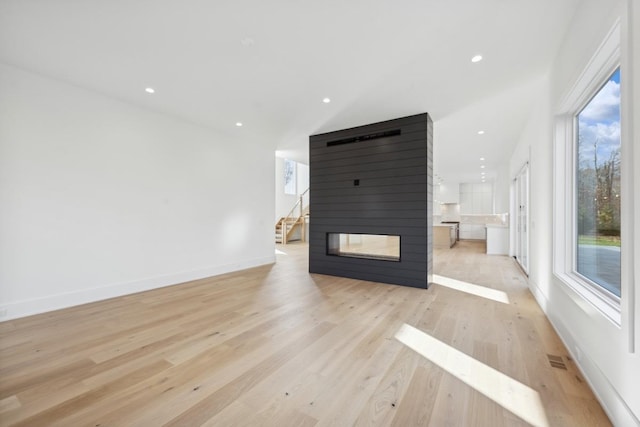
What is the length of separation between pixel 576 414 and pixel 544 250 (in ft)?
7.18

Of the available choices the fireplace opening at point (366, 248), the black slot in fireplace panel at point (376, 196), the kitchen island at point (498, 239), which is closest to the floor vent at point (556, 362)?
the black slot in fireplace panel at point (376, 196)

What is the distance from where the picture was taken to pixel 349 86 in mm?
3439

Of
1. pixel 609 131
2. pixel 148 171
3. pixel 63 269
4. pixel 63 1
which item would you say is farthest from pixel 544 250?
pixel 63 269

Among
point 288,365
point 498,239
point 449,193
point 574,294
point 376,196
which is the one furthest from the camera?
point 449,193

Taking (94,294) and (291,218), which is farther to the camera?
(291,218)

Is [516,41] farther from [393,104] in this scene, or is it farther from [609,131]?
[393,104]

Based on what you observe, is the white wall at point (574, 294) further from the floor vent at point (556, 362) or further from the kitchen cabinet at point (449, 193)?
the kitchen cabinet at point (449, 193)

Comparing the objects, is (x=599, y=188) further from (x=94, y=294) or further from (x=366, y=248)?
(x=94, y=294)

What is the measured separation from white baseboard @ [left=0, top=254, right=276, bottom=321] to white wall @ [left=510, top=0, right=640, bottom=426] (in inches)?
197

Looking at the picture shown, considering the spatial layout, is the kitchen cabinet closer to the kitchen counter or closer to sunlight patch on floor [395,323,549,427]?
Result: the kitchen counter

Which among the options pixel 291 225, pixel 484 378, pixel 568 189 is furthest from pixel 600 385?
pixel 291 225

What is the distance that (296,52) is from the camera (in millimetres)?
2732

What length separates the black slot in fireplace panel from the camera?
4246mm

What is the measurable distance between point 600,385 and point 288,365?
1992 mm
